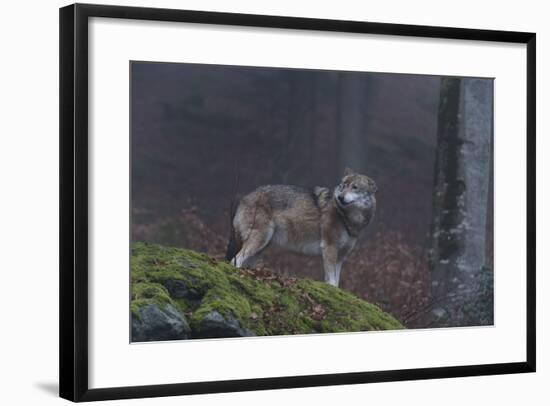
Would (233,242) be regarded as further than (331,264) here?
No

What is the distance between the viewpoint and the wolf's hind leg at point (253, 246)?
12336 millimetres

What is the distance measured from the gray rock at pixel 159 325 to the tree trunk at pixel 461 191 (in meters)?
3.02

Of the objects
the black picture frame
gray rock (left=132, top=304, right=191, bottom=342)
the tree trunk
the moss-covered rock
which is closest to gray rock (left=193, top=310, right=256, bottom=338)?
the moss-covered rock

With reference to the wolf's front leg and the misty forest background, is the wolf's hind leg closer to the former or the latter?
the misty forest background

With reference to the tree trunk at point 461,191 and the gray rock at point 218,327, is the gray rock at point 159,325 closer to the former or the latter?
the gray rock at point 218,327

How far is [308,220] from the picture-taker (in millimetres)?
12797

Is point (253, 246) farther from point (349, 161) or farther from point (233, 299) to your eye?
point (349, 161)

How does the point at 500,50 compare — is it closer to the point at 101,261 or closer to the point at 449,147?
the point at 449,147

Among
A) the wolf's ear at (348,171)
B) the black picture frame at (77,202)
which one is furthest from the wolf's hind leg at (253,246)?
the black picture frame at (77,202)

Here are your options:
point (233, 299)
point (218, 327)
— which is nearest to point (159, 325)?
point (218, 327)

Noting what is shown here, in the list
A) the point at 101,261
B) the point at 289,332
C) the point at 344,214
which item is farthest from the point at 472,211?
the point at 101,261

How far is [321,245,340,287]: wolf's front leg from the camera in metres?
12.6

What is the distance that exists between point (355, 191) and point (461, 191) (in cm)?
136

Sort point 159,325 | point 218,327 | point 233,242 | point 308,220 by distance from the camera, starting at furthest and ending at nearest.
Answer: point 308,220
point 233,242
point 218,327
point 159,325
